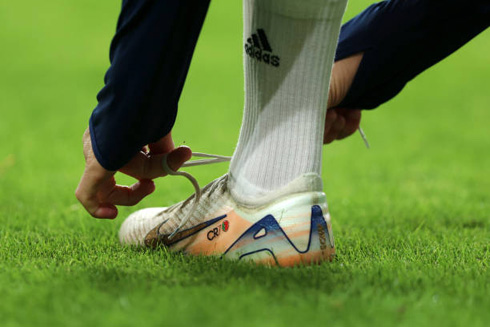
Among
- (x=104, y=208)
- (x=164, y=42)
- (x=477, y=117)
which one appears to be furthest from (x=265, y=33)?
(x=477, y=117)

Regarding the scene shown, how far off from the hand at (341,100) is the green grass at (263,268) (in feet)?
1.08

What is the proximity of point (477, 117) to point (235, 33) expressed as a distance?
456 cm

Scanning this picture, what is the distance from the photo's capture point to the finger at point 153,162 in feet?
5.17

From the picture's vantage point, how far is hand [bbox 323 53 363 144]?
6.06 ft

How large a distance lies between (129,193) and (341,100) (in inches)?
26.8

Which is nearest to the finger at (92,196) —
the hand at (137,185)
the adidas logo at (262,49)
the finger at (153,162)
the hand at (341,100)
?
the hand at (137,185)

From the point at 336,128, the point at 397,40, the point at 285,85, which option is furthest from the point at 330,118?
the point at 285,85

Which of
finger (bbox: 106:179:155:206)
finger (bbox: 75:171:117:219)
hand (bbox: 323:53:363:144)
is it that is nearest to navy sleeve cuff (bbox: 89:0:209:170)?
finger (bbox: 75:171:117:219)

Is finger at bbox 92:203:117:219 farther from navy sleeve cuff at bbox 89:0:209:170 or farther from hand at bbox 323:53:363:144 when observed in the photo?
hand at bbox 323:53:363:144

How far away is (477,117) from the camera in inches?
222

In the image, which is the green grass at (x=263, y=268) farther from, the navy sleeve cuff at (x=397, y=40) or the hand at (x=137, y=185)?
the navy sleeve cuff at (x=397, y=40)

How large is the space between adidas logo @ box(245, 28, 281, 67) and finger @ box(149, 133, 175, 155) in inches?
11.4

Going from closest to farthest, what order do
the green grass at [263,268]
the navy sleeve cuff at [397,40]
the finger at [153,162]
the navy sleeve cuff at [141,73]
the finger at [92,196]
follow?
1. the green grass at [263,268]
2. the navy sleeve cuff at [141,73]
3. the finger at [92,196]
4. the finger at [153,162]
5. the navy sleeve cuff at [397,40]

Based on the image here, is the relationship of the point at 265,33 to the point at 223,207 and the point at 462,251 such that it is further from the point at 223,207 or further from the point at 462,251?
the point at 462,251
